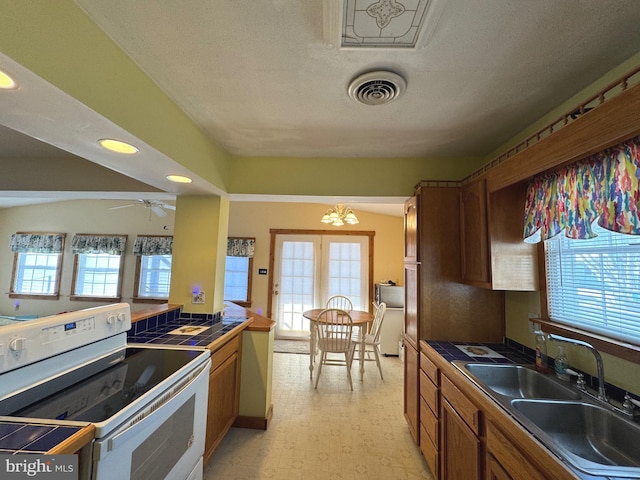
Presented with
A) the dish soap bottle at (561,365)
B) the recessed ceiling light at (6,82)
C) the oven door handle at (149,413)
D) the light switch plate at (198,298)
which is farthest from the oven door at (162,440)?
the dish soap bottle at (561,365)

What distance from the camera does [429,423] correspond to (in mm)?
1842

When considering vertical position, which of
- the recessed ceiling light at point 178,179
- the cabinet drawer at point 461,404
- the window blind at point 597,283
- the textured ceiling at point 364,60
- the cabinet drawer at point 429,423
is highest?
the textured ceiling at point 364,60

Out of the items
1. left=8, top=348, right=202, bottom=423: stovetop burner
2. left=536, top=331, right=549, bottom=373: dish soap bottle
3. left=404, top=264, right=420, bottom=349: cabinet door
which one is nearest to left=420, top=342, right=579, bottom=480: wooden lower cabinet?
left=404, top=264, right=420, bottom=349: cabinet door

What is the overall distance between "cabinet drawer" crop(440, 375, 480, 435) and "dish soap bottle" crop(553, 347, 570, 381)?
537 mm

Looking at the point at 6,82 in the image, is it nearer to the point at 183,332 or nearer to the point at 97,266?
the point at 183,332

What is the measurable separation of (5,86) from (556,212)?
7.64ft

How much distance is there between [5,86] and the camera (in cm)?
90

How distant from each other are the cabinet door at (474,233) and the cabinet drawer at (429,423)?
0.93 meters

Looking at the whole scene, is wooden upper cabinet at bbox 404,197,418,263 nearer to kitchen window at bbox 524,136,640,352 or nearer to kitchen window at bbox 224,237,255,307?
kitchen window at bbox 524,136,640,352

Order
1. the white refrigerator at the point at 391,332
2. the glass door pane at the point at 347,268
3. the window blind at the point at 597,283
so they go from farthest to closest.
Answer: the glass door pane at the point at 347,268 < the white refrigerator at the point at 391,332 < the window blind at the point at 597,283

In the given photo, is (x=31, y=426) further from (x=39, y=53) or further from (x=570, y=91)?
(x=570, y=91)

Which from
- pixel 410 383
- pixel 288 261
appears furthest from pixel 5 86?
pixel 288 261

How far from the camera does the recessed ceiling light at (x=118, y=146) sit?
1.34 metres

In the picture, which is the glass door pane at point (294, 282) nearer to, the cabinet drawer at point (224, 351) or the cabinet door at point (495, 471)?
the cabinet drawer at point (224, 351)
